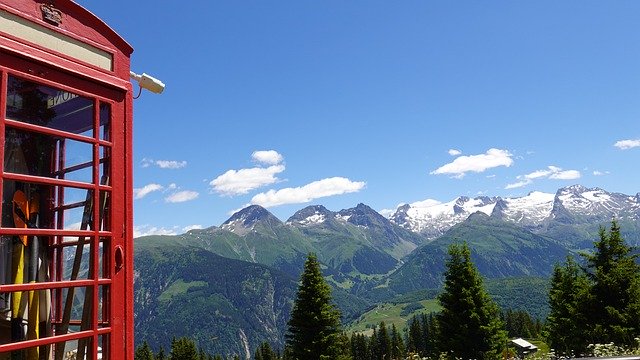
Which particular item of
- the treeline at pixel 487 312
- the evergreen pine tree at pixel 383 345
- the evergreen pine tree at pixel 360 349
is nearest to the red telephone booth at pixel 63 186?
the treeline at pixel 487 312

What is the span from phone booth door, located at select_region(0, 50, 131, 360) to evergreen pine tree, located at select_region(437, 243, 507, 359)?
978 inches

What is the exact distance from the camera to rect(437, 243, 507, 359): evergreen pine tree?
85.6 ft

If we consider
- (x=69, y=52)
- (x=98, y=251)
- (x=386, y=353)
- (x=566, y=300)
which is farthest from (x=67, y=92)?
(x=386, y=353)

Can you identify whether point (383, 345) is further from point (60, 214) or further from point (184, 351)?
point (60, 214)

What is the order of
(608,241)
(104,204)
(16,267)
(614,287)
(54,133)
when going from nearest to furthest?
(16,267), (54,133), (104,204), (614,287), (608,241)

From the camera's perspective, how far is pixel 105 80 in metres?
4.51

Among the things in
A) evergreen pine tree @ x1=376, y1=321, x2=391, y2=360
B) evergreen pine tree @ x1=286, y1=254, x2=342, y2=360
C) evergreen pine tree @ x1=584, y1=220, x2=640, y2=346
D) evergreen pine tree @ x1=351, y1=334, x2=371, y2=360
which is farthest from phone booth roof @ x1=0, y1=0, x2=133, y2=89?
evergreen pine tree @ x1=351, y1=334, x2=371, y2=360

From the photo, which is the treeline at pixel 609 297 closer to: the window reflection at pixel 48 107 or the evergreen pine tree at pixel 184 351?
the window reflection at pixel 48 107

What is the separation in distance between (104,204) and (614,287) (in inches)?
911

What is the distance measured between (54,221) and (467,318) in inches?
1021

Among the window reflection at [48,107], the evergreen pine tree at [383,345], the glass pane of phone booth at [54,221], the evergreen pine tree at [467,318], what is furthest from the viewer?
the evergreen pine tree at [383,345]

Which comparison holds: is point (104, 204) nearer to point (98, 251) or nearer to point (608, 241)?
point (98, 251)

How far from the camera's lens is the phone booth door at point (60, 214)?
373 centimetres

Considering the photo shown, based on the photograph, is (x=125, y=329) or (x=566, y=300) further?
(x=566, y=300)
